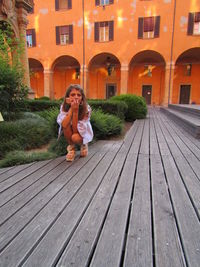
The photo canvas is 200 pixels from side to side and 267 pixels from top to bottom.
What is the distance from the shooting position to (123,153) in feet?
10.1

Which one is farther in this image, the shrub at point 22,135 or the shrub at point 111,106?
the shrub at point 111,106

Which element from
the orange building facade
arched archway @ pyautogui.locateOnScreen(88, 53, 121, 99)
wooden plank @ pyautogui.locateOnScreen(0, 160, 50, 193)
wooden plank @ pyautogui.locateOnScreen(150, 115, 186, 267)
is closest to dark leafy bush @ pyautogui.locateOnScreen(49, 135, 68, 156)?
wooden plank @ pyautogui.locateOnScreen(0, 160, 50, 193)

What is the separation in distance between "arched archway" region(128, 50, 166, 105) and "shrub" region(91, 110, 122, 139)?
1653cm

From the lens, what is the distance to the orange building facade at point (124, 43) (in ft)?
52.9

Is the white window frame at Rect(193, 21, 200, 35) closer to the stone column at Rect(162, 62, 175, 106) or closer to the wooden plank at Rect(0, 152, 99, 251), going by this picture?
the stone column at Rect(162, 62, 175, 106)

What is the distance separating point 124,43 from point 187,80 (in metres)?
7.94

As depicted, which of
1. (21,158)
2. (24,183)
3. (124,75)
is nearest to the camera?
(24,183)

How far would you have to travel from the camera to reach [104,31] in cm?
1753

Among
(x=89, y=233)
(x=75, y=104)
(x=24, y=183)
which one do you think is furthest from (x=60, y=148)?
(x=89, y=233)

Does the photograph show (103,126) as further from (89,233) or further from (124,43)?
(124,43)

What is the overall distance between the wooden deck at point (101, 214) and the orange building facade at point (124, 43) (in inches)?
645

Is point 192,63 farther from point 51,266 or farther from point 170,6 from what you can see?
point 51,266

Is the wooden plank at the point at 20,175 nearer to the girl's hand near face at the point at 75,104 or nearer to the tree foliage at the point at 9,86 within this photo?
the girl's hand near face at the point at 75,104

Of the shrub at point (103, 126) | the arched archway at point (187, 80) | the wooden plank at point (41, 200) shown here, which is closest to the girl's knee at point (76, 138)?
the wooden plank at point (41, 200)
